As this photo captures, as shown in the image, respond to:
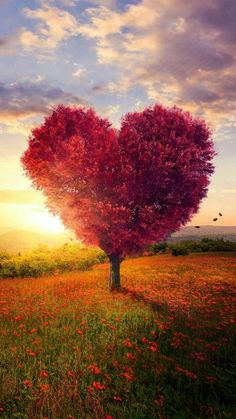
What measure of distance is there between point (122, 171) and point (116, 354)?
27.3 feet

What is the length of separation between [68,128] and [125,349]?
1075cm

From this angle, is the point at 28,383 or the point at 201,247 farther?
the point at 201,247

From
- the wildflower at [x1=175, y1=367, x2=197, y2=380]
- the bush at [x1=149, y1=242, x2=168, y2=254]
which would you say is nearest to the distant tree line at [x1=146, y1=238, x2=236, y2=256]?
the bush at [x1=149, y1=242, x2=168, y2=254]

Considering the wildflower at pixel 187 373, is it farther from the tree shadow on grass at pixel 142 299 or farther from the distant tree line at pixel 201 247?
the distant tree line at pixel 201 247

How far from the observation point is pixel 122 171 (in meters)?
16.4

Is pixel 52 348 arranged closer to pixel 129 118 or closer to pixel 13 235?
pixel 129 118

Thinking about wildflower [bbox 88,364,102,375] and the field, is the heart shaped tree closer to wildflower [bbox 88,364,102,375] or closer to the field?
the field

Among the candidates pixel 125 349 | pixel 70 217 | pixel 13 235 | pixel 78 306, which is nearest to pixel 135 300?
pixel 78 306

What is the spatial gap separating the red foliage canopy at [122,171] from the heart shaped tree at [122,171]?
0.04 metres

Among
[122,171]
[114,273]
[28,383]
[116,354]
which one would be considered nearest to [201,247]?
[114,273]

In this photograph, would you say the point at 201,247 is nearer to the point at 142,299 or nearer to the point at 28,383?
the point at 142,299

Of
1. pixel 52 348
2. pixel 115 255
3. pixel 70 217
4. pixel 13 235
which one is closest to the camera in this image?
pixel 52 348

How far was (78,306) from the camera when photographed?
1455 centimetres

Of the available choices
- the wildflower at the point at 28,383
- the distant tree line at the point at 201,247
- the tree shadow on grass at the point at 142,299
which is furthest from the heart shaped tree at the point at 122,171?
the distant tree line at the point at 201,247
